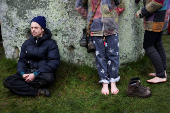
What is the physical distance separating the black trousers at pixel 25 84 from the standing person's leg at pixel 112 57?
952 millimetres

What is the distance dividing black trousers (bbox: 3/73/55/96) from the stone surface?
0.78 m

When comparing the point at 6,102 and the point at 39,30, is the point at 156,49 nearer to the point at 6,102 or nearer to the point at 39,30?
the point at 39,30

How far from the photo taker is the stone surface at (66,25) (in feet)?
10.3

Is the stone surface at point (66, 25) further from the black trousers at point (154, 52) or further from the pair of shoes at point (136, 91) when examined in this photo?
the pair of shoes at point (136, 91)

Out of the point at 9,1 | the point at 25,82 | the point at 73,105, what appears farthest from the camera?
the point at 9,1

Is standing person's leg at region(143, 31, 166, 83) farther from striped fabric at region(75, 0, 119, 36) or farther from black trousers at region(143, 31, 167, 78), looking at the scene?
striped fabric at region(75, 0, 119, 36)

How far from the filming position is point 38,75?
2.71 metres

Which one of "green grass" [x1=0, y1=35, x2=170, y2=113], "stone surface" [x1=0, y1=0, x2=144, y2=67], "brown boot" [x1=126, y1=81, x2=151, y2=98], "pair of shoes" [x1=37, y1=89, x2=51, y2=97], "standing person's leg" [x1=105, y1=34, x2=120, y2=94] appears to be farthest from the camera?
"stone surface" [x1=0, y1=0, x2=144, y2=67]

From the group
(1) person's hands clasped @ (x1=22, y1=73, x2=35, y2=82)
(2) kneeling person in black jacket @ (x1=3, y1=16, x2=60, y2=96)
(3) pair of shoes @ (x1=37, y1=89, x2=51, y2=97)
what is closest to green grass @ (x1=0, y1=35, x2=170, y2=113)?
(3) pair of shoes @ (x1=37, y1=89, x2=51, y2=97)

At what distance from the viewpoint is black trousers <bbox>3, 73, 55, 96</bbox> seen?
8.56 feet

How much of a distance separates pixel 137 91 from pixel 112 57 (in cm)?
64

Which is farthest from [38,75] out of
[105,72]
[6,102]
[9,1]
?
[9,1]

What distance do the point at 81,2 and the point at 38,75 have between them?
1309 mm

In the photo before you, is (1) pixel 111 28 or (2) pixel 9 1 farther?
(2) pixel 9 1
